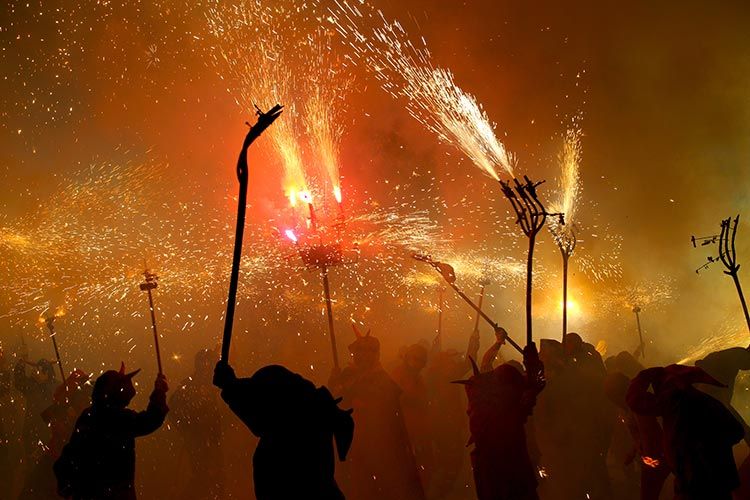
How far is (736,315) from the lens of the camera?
14.4 metres

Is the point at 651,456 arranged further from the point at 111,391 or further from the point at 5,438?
the point at 5,438

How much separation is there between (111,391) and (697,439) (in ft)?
14.3

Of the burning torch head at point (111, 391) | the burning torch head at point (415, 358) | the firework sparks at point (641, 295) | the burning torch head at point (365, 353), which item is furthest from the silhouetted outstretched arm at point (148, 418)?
the firework sparks at point (641, 295)

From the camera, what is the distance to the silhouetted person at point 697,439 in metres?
3.65

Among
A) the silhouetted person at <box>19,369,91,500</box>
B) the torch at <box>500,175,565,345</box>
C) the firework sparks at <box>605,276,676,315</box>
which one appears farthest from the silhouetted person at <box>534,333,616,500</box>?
the firework sparks at <box>605,276,676,315</box>

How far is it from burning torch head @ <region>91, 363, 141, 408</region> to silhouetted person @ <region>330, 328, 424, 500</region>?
2633 millimetres

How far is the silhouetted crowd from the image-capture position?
3066mm

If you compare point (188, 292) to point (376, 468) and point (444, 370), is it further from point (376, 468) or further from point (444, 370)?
point (376, 468)

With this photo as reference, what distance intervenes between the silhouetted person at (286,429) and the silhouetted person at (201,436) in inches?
194

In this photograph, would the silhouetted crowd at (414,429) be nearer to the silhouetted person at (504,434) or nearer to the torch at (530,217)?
the silhouetted person at (504,434)

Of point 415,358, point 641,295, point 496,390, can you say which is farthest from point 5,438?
point 641,295

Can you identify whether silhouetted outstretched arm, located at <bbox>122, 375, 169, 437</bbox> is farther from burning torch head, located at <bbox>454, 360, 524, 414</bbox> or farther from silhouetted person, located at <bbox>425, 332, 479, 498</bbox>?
silhouetted person, located at <bbox>425, 332, 479, 498</bbox>

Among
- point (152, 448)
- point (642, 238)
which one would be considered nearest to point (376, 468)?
point (152, 448)

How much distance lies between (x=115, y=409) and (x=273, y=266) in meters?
11.8
